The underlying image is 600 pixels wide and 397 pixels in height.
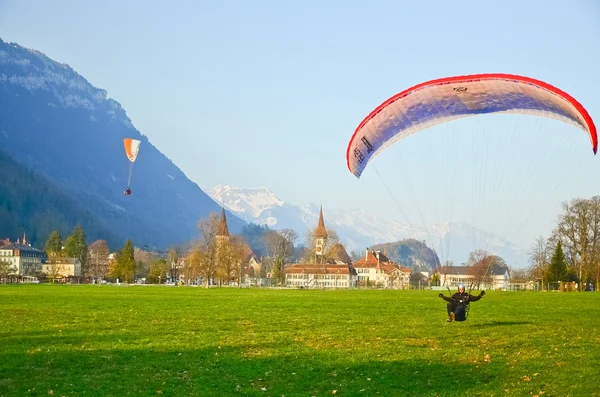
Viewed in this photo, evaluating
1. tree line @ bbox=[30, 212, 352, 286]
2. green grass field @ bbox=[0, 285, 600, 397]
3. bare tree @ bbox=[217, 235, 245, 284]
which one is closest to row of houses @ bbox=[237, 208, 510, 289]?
tree line @ bbox=[30, 212, 352, 286]

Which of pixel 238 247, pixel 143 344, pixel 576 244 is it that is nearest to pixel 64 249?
pixel 238 247

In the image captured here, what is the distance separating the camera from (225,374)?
570 inches

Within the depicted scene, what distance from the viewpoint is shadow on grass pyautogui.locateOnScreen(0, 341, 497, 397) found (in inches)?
509

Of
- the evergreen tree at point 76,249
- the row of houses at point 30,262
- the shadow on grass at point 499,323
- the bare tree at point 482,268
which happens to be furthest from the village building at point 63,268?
the shadow on grass at point 499,323

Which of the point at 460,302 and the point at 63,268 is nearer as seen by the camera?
the point at 460,302

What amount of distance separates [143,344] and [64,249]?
144990 millimetres

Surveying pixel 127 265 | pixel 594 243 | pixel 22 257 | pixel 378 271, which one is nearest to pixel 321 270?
pixel 127 265

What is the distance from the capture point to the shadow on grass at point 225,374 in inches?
509

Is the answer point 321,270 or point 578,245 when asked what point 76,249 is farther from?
point 578,245

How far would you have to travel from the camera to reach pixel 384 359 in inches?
648

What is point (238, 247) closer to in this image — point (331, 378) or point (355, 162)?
point (355, 162)

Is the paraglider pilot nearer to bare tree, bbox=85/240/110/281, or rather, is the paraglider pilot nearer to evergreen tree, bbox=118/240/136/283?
evergreen tree, bbox=118/240/136/283

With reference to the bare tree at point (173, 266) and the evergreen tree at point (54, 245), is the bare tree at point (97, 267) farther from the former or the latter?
the bare tree at point (173, 266)

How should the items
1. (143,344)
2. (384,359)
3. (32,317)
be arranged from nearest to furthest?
1. (384,359)
2. (143,344)
3. (32,317)
